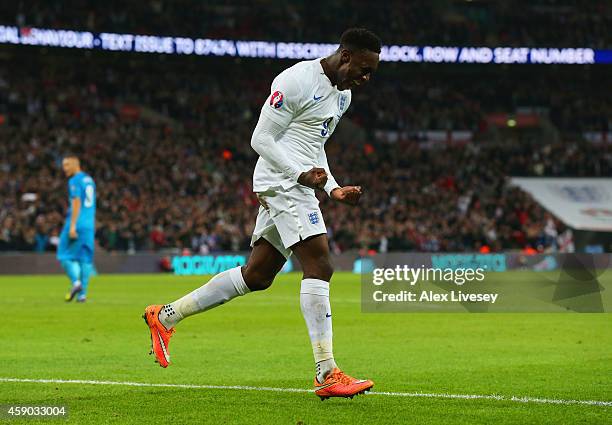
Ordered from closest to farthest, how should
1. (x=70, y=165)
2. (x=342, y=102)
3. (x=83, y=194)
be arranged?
(x=342, y=102), (x=70, y=165), (x=83, y=194)

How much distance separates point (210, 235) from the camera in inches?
1270

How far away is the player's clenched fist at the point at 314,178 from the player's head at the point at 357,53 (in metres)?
0.71

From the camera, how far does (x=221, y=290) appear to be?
6906mm

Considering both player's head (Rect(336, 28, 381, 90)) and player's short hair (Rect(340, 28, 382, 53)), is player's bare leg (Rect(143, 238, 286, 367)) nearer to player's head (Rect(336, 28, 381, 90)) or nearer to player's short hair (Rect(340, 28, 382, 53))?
player's head (Rect(336, 28, 381, 90))

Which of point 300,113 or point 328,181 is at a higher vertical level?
point 300,113

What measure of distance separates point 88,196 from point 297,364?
27.2 feet

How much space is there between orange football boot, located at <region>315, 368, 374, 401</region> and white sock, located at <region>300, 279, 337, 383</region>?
0.12 metres

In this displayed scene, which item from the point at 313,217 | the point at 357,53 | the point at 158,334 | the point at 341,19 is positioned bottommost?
the point at 158,334

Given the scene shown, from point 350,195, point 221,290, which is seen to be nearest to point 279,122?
point 350,195

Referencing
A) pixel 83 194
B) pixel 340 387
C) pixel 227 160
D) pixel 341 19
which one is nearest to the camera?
pixel 340 387

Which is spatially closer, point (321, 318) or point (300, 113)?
point (321, 318)

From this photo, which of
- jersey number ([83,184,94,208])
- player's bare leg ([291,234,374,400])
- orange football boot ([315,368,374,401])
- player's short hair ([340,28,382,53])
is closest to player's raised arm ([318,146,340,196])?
player's bare leg ([291,234,374,400])

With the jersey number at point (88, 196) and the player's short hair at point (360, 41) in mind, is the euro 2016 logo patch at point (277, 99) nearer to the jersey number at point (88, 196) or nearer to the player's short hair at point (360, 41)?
the player's short hair at point (360, 41)

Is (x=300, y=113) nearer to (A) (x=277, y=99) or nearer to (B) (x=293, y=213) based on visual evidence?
(A) (x=277, y=99)
